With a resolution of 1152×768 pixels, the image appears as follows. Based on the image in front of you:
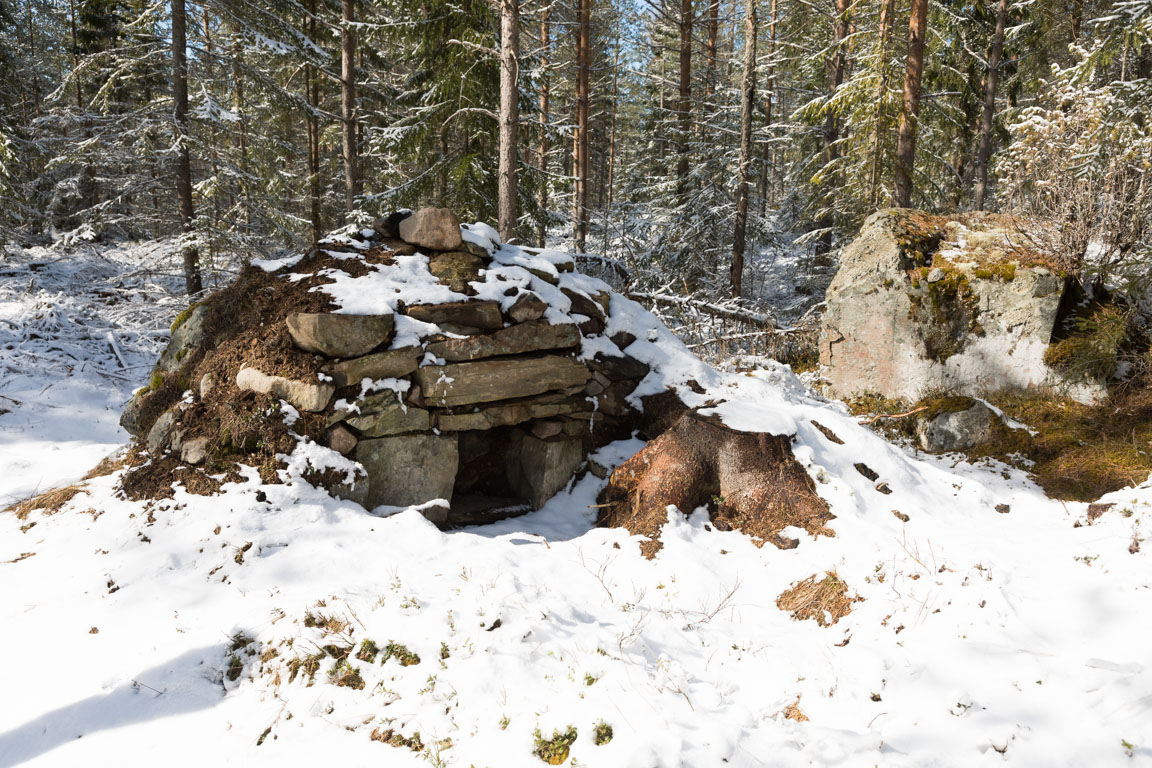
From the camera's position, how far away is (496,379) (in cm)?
586

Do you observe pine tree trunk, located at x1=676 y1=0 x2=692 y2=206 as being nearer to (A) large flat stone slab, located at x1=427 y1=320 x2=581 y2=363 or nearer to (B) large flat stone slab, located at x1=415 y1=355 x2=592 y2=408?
(A) large flat stone slab, located at x1=427 y1=320 x2=581 y2=363

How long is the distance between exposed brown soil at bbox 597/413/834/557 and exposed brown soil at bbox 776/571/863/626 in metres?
0.61

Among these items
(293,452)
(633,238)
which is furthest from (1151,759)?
(633,238)

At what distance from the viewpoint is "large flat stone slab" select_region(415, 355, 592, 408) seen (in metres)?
5.63

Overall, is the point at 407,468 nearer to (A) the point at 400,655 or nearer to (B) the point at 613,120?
(A) the point at 400,655

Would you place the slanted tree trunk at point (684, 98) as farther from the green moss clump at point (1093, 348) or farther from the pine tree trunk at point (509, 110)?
the green moss clump at point (1093, 348)

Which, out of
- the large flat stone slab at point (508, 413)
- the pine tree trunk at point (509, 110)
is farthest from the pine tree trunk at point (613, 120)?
the large flat stone slab at point (508, 413)

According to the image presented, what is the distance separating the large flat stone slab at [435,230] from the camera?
20.7ft

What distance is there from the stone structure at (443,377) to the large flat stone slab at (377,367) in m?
0.01

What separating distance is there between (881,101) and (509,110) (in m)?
7.50

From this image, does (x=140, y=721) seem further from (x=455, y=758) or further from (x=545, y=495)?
(x=545, y=495)

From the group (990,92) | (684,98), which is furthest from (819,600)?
(990,92)

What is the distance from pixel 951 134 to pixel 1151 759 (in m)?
20.5

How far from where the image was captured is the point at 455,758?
9.11ft
